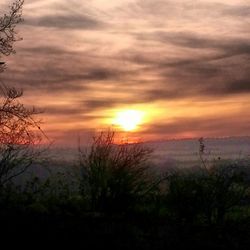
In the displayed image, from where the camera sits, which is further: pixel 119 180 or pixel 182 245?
pixel 119 180

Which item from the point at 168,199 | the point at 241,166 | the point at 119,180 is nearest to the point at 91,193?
the point at 119,180

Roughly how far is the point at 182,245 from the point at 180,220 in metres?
4.54

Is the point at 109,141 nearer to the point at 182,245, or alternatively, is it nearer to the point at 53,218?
the point at 53,218

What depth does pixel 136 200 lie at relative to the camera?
1916 cm

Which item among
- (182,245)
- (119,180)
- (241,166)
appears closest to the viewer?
(182,245)

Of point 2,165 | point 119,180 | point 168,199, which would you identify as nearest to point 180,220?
point 168,199

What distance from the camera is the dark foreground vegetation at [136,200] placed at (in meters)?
16.2

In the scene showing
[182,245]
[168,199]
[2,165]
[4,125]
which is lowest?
[182,245]

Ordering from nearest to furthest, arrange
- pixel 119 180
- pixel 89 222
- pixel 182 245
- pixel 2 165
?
pixel 182 245
pixel 89 222
pixel 119 180
pixel 2 165

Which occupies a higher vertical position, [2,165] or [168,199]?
[2,165]

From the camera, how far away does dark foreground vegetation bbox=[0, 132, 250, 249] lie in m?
16.2

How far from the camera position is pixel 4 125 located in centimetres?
2016

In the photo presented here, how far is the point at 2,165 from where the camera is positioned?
2014 cm

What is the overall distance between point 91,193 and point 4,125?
3.64 m
